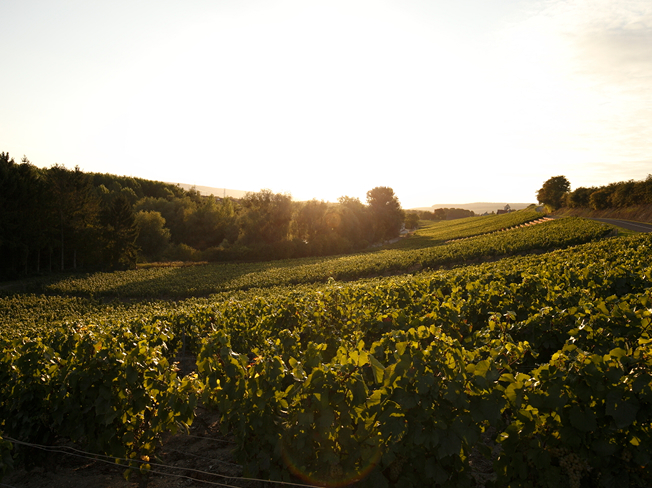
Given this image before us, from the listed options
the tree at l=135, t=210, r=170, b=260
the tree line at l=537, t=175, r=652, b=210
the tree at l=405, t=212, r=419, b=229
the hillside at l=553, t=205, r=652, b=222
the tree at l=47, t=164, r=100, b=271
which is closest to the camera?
the tree at l=47, t=164, r=100, b=271

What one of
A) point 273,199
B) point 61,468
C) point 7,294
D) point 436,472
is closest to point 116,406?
point 61,468

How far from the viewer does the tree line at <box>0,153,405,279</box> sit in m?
38.0

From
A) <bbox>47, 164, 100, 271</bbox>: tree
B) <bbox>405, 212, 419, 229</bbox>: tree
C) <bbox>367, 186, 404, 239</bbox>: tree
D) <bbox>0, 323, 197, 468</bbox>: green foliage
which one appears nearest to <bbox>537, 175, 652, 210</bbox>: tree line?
<bbox>367, 186, 404, 239</bbox>: tree

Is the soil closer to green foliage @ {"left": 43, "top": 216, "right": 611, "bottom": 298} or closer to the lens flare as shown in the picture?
the lens flare

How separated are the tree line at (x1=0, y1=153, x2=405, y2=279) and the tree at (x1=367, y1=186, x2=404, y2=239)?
186mm

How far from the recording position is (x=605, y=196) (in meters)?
53.2

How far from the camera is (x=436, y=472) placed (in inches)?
129

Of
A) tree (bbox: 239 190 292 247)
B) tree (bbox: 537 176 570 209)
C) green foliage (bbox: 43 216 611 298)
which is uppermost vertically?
tree (bbox: 537 176 570 209)

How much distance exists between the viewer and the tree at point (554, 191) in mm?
69312

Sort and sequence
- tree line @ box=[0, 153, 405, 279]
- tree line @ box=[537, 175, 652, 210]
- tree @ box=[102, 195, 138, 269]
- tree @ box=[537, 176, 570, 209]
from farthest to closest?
tree @ box=[537, 176, 570, 209] < tree line @ box=[537, 175, 652, 210] < tree @ box=[102, 195, 138, 269] < tree line @ box=[0, 153, 405, 279]

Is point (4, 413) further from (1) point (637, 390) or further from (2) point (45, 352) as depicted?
(1) point (637, 390)

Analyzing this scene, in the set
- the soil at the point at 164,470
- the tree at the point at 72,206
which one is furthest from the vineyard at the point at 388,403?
the tree at the point at 72,206

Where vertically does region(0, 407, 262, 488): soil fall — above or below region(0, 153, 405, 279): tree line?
below

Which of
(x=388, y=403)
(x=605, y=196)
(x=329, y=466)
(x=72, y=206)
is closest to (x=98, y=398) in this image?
(x=329, y=466)
